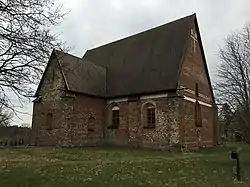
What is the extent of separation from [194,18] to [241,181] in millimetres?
20589

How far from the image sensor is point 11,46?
9766mm

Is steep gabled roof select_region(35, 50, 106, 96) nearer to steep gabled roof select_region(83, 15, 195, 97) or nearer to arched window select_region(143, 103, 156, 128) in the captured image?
steep gabled roof select_region(83, 15, 195, 97)

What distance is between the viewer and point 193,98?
28.2 metres

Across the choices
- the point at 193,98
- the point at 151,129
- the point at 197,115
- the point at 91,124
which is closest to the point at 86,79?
the point at 91,124

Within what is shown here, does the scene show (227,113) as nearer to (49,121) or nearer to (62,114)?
(62,114)

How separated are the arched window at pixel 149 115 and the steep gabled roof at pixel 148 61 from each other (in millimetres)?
1430

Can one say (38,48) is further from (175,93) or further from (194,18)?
(194,18)

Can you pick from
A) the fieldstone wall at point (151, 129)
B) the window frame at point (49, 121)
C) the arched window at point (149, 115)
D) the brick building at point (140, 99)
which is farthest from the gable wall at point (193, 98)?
the window frame at point (49, 121)

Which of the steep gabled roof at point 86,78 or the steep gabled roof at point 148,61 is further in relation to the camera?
the steep gabled roof at point 86,78

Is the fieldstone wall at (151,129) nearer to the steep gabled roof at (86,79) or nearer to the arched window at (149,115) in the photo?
the arched window at (149,115)

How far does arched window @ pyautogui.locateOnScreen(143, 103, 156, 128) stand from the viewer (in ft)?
87.4

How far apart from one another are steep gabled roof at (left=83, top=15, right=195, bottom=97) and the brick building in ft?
0.30

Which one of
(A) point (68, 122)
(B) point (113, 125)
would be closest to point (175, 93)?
(B) point (113, 125)

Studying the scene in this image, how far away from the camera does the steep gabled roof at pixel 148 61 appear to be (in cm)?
2697
